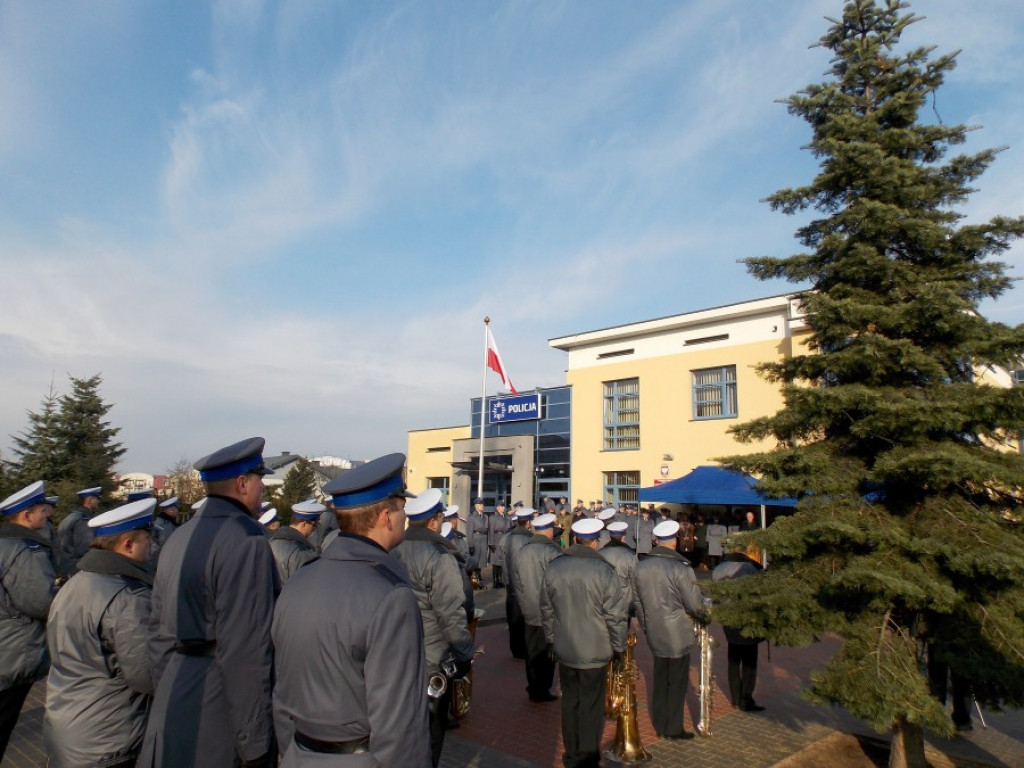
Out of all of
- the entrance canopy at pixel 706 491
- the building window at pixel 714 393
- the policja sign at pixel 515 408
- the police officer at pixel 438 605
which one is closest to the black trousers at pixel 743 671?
the police officer at pixel 438 605

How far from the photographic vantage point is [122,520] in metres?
3.85

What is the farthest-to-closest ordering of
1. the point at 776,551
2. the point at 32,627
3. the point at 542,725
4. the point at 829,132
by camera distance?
the point at 542,725
the point at 829,132
the point at 776,551
the point at 32,627

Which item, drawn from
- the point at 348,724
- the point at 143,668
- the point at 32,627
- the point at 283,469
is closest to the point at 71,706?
the point at 143,668

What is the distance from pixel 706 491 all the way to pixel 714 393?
6325 millimetres

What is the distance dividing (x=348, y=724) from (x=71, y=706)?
2.19 meters

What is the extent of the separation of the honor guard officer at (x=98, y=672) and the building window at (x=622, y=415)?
2307 cm

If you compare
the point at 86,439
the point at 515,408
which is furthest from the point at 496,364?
the point at 86,439

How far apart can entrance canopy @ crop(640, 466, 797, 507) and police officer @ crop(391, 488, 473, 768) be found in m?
13.3

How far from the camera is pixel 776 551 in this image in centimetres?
536

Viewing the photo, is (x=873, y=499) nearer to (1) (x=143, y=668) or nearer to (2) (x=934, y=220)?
(2) (x=934, y=220)

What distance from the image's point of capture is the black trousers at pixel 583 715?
18.9 ft

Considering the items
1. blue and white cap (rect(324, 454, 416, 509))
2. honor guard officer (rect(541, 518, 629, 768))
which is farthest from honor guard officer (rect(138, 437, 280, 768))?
honor guard officer (rect(541, 518, 629, 768))

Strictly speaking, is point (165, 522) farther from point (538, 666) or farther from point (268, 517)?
point (538, 666)

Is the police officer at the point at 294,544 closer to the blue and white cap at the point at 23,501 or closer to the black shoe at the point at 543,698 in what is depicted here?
the blue and white cap at the point at 23,501
